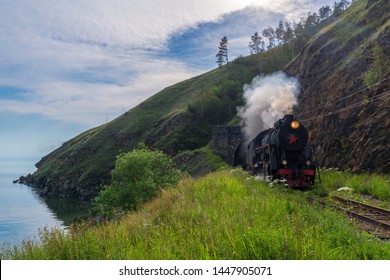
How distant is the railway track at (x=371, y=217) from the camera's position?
9716 mm

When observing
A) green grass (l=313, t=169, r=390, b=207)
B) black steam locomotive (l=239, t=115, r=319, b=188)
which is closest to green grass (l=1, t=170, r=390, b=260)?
green grass (l=313, t=169, r=390, b=207)

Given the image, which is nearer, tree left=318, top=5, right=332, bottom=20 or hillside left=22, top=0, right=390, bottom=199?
hillside left=22, top=0, right=390, bottom=199

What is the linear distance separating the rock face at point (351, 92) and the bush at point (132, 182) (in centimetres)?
1664

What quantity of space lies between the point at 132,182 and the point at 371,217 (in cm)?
2678

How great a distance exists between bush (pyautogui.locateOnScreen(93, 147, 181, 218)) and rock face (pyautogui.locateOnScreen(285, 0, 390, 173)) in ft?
54.6

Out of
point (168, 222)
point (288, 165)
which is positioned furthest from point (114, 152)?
point (168, 222)

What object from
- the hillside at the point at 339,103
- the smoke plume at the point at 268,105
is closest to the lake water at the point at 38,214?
the hillside at the point at 339,103

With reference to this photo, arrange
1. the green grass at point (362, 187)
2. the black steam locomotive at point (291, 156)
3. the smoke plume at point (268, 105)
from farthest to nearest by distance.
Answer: the smoke plume at point (268, 105), the black steam locomotive at point (291, 156), the green grass at point (362, 187)

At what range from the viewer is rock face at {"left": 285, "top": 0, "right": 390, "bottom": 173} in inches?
923

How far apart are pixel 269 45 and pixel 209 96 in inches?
2470

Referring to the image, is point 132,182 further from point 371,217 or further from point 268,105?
point 371,217

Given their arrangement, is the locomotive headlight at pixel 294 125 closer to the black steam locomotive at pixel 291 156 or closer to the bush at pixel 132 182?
the black steam locomotive at pixel 291 156

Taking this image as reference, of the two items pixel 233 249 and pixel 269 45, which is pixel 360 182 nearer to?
pixel 233 249

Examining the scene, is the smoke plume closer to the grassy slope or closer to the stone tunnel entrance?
the stone tunnel entrance
